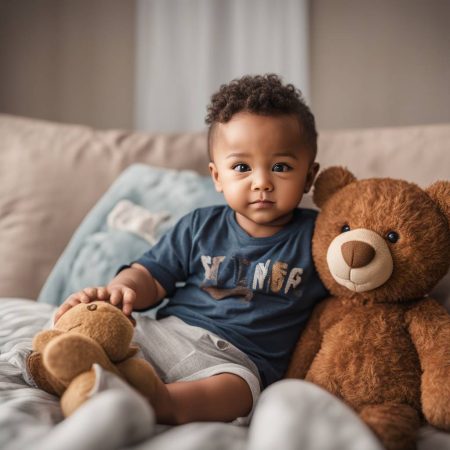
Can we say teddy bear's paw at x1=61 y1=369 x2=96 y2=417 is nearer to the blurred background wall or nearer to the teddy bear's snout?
the teddy bear's snout

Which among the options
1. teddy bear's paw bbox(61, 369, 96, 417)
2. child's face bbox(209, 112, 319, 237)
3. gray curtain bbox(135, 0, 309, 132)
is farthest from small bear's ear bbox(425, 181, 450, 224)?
gray curtain bbox(135, 0, 309, 132)

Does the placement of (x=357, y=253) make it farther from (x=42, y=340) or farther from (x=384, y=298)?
(x=42, y=340)

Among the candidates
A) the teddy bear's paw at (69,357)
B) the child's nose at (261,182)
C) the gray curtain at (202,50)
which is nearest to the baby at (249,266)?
the child's nose at (261,182)

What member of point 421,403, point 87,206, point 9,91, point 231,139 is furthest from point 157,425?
point 9,91

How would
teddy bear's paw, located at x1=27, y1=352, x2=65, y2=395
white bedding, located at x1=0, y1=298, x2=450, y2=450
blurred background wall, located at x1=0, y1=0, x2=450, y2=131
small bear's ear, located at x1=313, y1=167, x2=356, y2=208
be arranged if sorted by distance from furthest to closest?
1. blurred background wall, located at x1=0, y1=0, x2=450, y2=131
2. small bear's ear, located at x1=313, y1=167, x2=356, y2=208
3. teddy bear's paw, located at x1=27, y1=352, x2=65, y2=395
4. white bedding, located at x1=0, y1=298, x2=450, y2=450

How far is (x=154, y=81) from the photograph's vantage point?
226cm

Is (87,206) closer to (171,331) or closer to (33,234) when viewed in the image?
(33,234)

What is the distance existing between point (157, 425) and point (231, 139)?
0.48m

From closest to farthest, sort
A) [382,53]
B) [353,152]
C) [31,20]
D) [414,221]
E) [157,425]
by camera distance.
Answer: [157,425]
[414,221]
[353,152]
[382,53]
[31,20]

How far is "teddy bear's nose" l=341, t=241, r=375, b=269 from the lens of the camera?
85cm

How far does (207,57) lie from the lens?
220 cm

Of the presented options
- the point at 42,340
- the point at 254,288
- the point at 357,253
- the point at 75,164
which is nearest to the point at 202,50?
the point at 75,164

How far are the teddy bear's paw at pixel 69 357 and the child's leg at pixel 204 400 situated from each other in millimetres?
115

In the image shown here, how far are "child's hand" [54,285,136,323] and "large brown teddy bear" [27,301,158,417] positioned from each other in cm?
6
